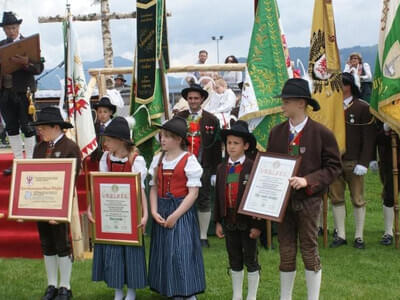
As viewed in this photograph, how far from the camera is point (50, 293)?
17.7 ft

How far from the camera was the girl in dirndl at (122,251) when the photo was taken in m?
5.00

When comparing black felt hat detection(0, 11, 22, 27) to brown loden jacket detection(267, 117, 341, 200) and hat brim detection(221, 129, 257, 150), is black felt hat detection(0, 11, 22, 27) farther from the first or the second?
brown loden jacket detection(267, 117, 341, 200)

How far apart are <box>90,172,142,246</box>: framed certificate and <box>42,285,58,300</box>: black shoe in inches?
30.5

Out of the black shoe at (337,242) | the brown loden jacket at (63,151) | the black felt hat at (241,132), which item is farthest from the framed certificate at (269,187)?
the black shoe at (337,242)

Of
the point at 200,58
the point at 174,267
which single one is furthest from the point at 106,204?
the point at 200,58

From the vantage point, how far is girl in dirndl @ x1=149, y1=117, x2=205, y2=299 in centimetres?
484

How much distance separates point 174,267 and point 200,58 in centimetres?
736

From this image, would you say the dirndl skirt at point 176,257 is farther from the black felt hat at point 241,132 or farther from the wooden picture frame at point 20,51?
the wooden picture frame at point 20,51

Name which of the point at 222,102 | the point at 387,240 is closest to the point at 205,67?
the point at 222,102

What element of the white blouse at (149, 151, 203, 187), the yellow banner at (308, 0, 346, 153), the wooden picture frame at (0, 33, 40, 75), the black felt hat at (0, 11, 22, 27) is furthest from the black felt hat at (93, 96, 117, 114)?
the white blouse at (149, 151, 203, 187)

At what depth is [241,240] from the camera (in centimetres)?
498

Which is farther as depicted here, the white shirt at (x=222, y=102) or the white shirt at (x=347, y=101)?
the white shirt at (x=222, y=102)

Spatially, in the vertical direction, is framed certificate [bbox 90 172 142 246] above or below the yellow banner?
below

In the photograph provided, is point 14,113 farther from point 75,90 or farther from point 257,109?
point 257,109
